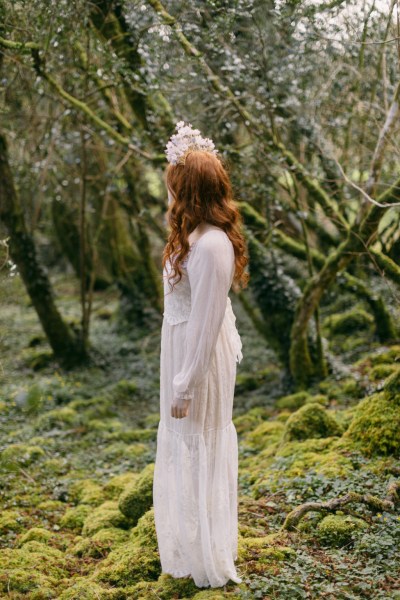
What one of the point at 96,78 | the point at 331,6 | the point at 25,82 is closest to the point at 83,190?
the point at 25,82

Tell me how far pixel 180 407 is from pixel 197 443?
301 millimetres

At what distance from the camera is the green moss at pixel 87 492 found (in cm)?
539

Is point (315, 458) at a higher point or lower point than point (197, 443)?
lower

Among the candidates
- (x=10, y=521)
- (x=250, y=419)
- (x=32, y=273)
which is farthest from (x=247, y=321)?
(x=10, y=521)

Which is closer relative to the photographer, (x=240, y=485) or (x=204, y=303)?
(x=204, y=303)

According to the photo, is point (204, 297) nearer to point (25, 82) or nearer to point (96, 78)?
point (96, 78)

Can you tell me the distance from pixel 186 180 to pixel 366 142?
5498 mm

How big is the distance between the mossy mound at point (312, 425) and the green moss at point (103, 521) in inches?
66.9

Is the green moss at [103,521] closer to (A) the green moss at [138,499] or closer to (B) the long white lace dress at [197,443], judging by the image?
(A) the green moss at [138,499]

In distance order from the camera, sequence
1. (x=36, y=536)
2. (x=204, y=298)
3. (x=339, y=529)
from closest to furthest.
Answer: (x=204, y=298)
(x=339, y=529)
(x=36, y=536)

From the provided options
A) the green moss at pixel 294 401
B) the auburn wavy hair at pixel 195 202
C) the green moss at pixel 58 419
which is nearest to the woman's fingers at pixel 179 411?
the auburn wavy hair at pixel 195 202

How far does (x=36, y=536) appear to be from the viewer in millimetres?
4598

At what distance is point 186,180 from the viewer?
3.22 metres

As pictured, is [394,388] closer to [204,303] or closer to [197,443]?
[197,443]
